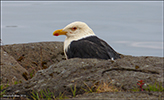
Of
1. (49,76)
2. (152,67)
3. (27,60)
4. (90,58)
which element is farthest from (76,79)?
(27,60)

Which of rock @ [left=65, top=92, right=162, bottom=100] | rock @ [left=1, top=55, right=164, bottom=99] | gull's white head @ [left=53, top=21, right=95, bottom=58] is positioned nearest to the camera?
rock @ [left=65, top=92, right=162, bottom=100]

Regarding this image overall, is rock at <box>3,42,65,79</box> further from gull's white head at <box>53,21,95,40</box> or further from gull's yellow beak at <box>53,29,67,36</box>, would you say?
gull's white head at <box>53,21,95,40</box>

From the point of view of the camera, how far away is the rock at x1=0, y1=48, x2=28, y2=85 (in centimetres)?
809

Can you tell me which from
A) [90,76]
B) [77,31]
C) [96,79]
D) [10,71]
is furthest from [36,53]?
[96,79]

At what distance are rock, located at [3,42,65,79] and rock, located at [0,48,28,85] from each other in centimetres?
97

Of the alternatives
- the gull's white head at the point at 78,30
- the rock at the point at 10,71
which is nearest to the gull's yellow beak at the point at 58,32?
the gull's white head at the point at 78,30

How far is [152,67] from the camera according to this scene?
6.46 m

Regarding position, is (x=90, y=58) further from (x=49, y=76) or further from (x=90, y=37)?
(x=49, y=76)

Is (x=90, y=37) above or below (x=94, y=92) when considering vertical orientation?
above

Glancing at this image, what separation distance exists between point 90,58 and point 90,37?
82 cm

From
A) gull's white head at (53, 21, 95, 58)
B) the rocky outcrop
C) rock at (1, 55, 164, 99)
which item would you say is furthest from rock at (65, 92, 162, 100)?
gull's white head at (53, 21, 95, 58)

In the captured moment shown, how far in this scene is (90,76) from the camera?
19.6 ft

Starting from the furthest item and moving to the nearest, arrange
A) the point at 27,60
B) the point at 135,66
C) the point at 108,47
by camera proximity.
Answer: the point at 27,60
the point at 108,47
the point at 135,66

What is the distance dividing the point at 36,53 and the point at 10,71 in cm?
201
